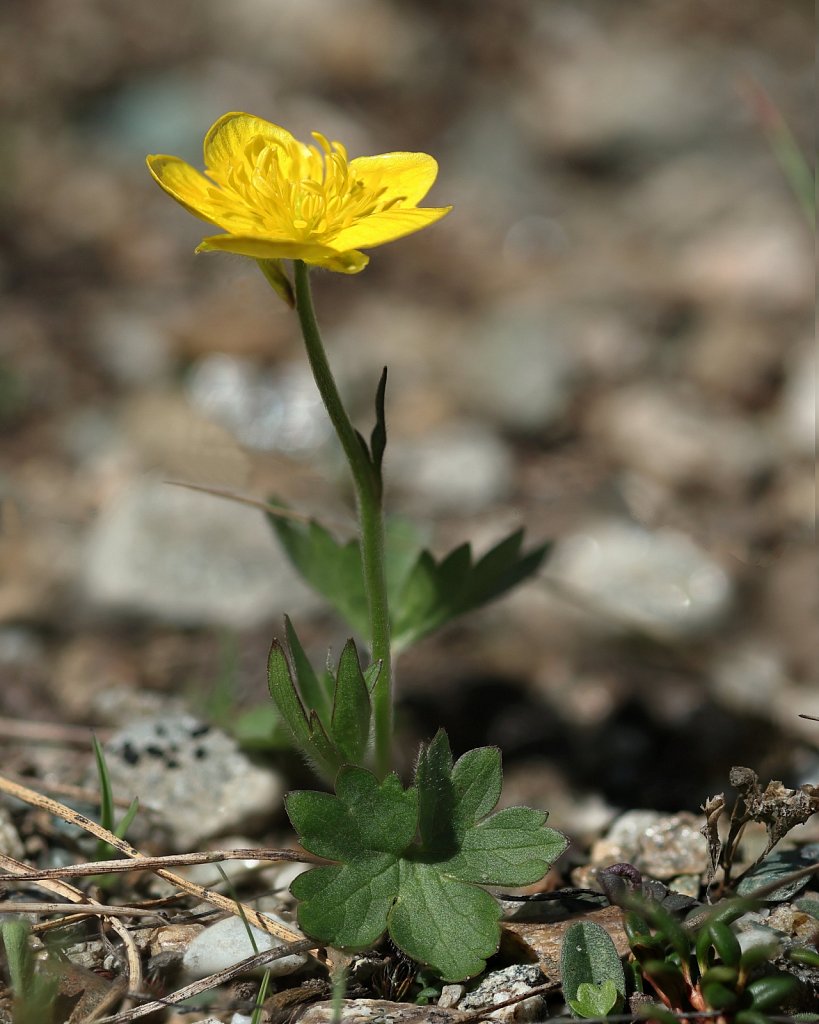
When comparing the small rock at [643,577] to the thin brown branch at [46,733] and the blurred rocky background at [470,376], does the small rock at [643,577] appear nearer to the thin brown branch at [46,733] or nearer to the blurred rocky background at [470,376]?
the blurred rocky background at [470,376]

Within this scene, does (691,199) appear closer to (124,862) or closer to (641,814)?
(641,814)

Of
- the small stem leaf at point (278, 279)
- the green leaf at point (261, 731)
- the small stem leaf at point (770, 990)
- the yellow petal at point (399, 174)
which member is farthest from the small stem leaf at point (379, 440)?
the small stem leaf at point (770, 990)

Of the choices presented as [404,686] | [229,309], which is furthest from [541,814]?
[229,309]

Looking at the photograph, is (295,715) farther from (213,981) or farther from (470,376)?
(470,376)

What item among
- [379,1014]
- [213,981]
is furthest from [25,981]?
[379,1014]

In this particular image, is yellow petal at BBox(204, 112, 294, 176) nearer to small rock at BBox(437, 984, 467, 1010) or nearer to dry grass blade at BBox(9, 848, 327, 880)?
dry grass blade at BBox(9, 848, 327, 880)
